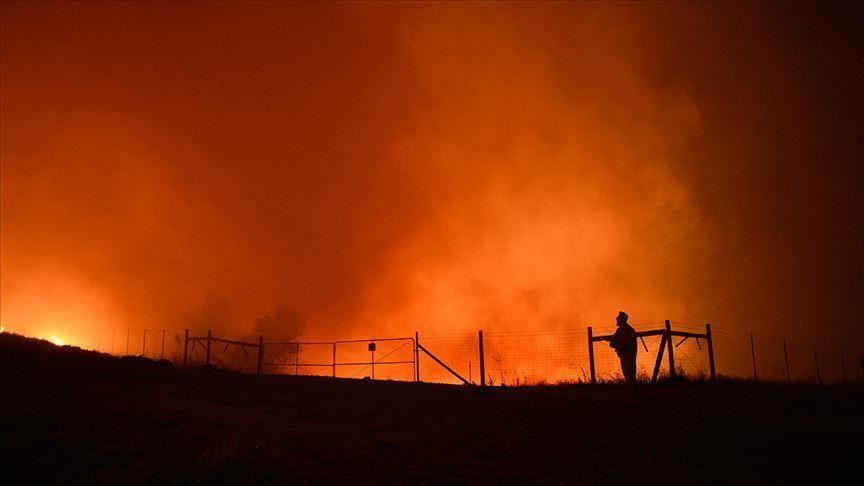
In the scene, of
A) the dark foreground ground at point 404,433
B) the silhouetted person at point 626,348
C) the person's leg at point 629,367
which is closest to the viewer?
the dark foreground ground at point 404,433

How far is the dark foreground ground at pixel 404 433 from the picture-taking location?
→ 7.66m

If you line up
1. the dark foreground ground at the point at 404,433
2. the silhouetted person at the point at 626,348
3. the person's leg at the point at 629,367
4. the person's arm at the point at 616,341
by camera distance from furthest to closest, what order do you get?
the person's arm at the point at 616,341 < the silhouetted person at the point at 626,348 < the person's leg at the point at 629,367 < the dark foreground ground at the point at 404,433

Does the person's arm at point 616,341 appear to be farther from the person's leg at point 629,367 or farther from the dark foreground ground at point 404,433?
the dark foreground ground at point 404,433

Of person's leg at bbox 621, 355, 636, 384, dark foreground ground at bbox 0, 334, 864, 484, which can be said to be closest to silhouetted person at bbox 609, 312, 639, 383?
person's leg at bbox 621, 355, 636, 384

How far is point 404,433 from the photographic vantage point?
1030 centimetres

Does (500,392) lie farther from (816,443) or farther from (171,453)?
(171,453)

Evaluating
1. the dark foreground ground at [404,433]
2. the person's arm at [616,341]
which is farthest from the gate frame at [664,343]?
the dark foreground ground at [404,433]

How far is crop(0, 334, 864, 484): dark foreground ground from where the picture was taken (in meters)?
7.66

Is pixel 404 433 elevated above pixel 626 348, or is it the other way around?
pixel 626 348

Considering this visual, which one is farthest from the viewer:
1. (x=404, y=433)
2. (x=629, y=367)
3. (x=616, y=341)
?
(x=616, y=341)

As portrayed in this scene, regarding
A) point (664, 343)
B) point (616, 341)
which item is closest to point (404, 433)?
point (616, 341)

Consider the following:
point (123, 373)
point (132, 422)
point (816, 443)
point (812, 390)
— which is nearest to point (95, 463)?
point (132, 422)

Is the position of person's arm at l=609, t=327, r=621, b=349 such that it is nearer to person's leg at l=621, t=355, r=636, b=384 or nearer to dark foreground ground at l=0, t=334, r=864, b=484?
person's leg at l=621, t=355, r=636, b=384

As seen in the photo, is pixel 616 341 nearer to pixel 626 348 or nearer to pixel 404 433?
pixel 626 348
